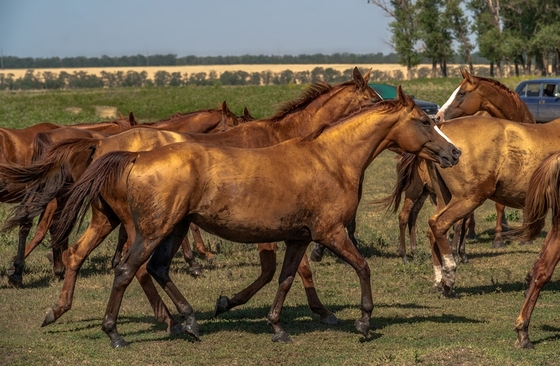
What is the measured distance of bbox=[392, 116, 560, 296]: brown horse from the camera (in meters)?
10.7

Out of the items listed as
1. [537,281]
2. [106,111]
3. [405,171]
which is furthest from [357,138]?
[106,111]

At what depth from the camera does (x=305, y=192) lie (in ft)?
26.9

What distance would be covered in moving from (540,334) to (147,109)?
37.0 meters

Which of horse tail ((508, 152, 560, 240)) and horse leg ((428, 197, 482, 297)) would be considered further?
horse leg ((428, 197, 482, 297))

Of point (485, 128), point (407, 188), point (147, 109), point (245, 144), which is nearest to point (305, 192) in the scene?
point (245, 144)

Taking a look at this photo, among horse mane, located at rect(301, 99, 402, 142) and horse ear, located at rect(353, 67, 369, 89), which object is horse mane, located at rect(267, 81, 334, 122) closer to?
horse ear, located at rect(353, 67, 369, 89)

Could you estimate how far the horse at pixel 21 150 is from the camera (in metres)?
11.5

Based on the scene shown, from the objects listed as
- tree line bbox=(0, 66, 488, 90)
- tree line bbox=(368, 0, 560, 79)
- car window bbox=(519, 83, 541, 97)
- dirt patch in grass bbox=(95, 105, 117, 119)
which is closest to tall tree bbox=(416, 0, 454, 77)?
tree line bbox=(368, 0, 560, 79)

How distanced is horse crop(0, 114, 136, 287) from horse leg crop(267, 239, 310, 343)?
347cm

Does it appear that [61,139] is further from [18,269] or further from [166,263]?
[166,263]

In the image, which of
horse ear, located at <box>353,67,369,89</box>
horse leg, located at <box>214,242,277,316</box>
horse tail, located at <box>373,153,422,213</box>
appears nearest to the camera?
horse leg, located at <box>214,242,277,316</box>

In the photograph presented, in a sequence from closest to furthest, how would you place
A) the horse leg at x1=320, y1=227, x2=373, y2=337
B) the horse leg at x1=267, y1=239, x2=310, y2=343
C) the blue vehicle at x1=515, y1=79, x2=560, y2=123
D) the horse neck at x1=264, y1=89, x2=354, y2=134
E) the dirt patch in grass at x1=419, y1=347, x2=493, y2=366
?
the dirt patch in grass at x1=419, y1=347, x2=493, y2=366, the horse leg at x1=320, y1=227, x2=373, y2=337, the horse leg at x1=267, y1=239, x2=310, y2=343, the horse neck at x1=264, y1=89, x2=354, y2=134, the blue vehicle at x1=515, y1=79, x2=560, y2=123

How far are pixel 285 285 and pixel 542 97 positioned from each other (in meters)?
24.9

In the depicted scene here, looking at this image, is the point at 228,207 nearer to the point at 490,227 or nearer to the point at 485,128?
the point at 485,128
